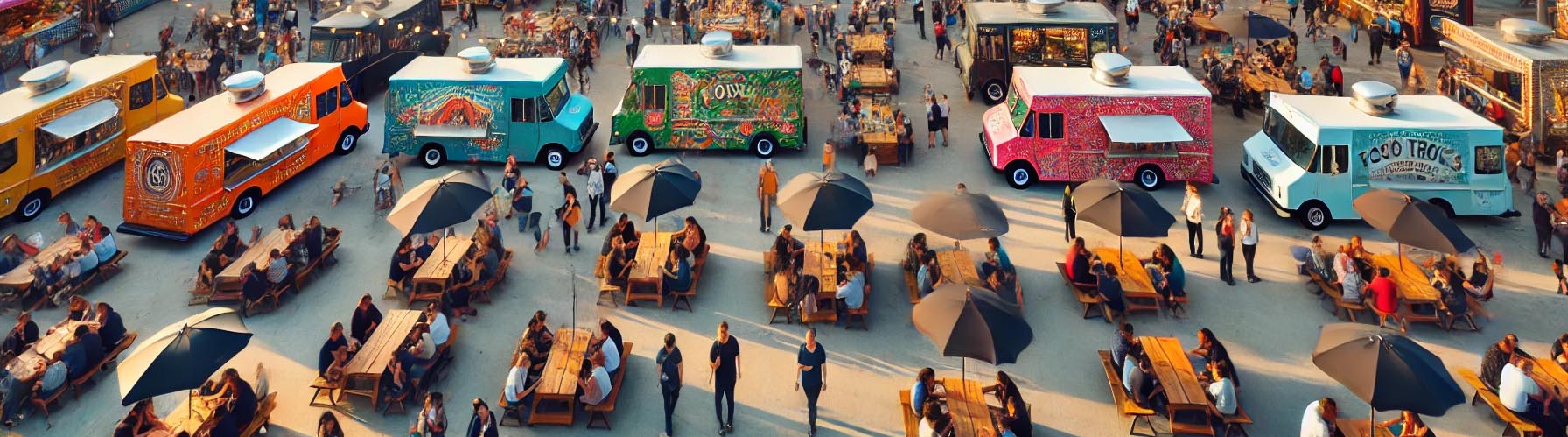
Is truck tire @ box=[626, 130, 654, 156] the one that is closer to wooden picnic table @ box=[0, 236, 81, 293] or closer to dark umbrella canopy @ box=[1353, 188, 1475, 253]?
wooden picnic table @ box=[0, 236, 81, 293]

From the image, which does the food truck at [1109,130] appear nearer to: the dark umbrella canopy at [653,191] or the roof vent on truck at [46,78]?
the dark umbrella canopy at [653,191]

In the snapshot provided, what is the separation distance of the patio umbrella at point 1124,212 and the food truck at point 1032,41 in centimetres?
984

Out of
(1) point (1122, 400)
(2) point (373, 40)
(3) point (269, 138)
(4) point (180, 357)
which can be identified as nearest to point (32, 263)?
(3) point (269, 138)

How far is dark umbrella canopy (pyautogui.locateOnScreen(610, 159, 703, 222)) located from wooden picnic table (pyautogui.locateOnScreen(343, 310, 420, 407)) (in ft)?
10.6

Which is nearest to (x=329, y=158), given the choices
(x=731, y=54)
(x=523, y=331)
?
(x=731, y=54)

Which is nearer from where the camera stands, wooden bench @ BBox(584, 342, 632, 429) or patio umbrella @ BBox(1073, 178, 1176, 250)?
wooden bench @ BBox(584, 342, 632, 429)

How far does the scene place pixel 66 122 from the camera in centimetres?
2059

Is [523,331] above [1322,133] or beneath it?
beneath

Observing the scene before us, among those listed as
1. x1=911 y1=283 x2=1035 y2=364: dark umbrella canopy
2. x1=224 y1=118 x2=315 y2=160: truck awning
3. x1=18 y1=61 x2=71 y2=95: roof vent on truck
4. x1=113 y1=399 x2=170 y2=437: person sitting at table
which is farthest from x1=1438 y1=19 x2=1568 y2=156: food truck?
x1=18 y1=61 x2=71 y2=95: roof vent on truck

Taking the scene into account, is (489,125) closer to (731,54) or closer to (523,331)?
(731,54)

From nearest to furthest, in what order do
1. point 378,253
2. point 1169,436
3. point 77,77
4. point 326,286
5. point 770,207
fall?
point 1169,436
point 326,286
point 378,253
point 770,207
point 77,77

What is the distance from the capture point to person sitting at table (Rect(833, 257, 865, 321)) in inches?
617

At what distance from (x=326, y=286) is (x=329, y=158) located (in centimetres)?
636

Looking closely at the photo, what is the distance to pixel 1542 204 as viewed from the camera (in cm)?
1784
